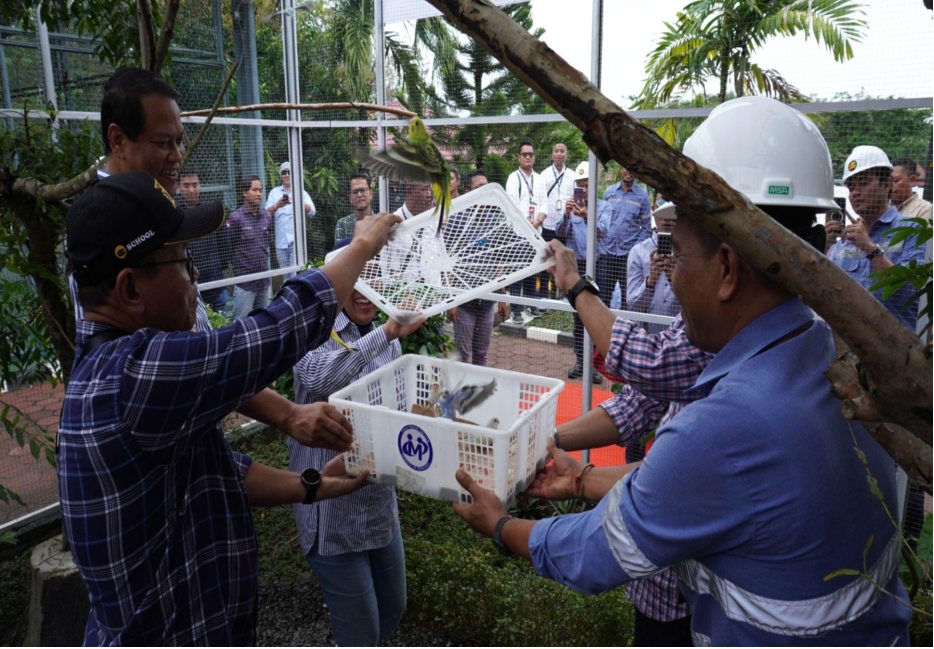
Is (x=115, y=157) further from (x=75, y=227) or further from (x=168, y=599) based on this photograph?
(x=168, y=599)

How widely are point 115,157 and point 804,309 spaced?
238 centimetres

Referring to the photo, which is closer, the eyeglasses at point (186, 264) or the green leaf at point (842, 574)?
the green leaf at point (842, 574)

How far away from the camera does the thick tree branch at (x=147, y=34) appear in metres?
2.22

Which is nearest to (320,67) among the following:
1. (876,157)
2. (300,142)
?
(300,142)

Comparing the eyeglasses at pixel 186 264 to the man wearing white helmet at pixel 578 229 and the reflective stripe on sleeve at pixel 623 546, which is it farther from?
the man wearing white helmet at pixel 578 229

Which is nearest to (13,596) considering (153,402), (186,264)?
(186,264)

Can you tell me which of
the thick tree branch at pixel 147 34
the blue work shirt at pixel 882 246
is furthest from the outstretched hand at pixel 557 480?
the blue work shirt at pixel 882 246

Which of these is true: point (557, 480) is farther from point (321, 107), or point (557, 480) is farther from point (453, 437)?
point (321, 107)

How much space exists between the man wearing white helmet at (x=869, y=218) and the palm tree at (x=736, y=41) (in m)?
0.55

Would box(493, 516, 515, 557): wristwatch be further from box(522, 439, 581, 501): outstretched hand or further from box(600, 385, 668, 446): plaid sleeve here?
box(600, 385, 668, 446): plaid sleeve

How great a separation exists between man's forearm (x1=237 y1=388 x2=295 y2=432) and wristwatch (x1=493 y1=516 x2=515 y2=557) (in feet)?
2.89

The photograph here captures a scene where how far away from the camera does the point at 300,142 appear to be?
648 cm

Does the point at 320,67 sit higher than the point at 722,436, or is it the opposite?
the point at 320,67

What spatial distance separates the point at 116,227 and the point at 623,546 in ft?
4.40
